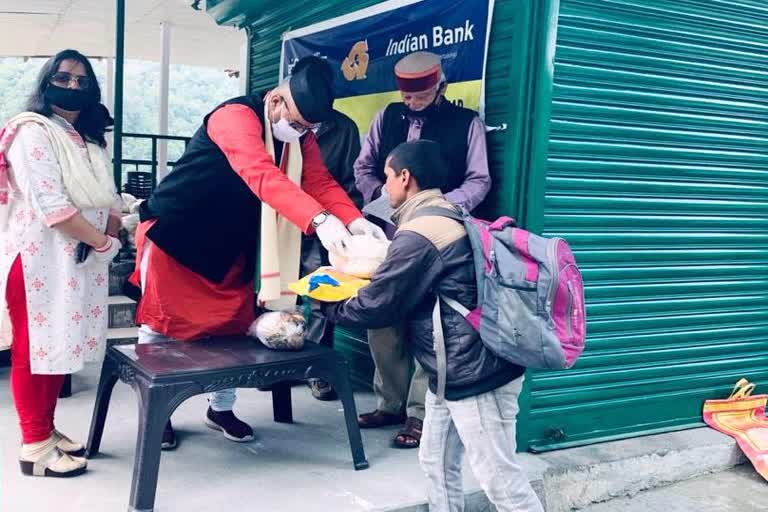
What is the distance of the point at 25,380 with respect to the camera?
10.2 ft

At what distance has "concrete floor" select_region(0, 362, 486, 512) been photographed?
9.87 ft

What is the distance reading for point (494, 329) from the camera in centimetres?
260

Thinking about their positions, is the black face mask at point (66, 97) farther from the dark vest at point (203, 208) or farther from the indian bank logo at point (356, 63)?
the indian bank logo at point (356, 63)

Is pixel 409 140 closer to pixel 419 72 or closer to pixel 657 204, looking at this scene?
pixel 419 72

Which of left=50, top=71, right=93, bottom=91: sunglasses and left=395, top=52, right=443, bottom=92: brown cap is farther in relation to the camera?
left=395, top=52, right=443, bottom=92: brown cap

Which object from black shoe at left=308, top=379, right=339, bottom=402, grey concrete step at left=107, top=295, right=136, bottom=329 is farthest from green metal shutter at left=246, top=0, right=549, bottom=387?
grey concrete step at left=107, top=295, right=136, bottom=329

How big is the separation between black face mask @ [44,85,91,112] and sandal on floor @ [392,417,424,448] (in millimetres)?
2235

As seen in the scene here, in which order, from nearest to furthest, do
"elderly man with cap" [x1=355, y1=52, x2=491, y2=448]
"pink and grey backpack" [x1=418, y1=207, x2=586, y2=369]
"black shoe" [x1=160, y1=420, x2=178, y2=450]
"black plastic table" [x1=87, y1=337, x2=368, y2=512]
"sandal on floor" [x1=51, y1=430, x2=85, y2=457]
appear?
"pink and grey backpack" [x1=418, y1=207, x2=586, y2=369], "black plastic table" [x1=87, y1=337, x2=368, y2=512], "sandal on floor" [x1=51, y1=430, x2=85, y2=457], "black shoe" [x1=160, y1=420, x2=178, y2=450], "elderly man with cap" [x1=355, y1=52, x2=491, y2=448]

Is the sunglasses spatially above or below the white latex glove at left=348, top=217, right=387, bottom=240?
above

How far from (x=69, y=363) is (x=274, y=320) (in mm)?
885

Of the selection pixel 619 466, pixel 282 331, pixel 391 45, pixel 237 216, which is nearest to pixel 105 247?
pixel 237 216

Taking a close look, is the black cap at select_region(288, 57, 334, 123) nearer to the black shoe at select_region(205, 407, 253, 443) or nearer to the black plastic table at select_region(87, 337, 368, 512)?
the black plastic table at select_region(87, 337, 368, 512)

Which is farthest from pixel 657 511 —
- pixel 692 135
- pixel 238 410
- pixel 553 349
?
pixel 238 410

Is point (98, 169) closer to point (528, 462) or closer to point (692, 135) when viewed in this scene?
point (528, 462)
